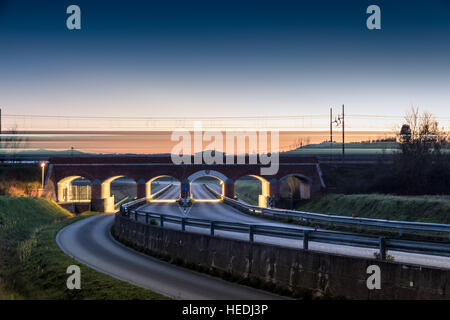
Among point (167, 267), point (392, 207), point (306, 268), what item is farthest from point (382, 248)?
point (392, 207)

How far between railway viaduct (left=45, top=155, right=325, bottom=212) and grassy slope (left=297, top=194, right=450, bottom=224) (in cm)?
1255

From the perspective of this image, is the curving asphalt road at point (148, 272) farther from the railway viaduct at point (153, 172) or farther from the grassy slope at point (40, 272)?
the railway viaduct at point (153, 172)

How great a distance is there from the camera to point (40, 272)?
18.8m

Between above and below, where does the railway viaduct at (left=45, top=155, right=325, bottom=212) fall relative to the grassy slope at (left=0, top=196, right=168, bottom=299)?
above

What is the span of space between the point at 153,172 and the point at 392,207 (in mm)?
35586

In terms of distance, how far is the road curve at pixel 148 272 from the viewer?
14062mm

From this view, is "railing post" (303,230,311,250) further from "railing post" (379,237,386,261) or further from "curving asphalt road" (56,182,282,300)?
"railing post" (379,237,386,261)

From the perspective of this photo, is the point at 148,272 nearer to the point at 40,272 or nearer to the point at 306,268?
the point at 40,272

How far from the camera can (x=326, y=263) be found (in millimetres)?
13109

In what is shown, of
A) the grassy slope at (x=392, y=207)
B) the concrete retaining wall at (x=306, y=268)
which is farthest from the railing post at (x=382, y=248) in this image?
the grassy slope at (x=392, y=207)

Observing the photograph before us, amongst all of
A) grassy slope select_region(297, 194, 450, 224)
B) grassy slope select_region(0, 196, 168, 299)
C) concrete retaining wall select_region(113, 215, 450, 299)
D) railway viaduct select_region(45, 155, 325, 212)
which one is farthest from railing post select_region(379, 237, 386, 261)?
railway viaduct select_region(45, 155, 325, 212)

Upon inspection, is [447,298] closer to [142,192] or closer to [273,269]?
[273,269]

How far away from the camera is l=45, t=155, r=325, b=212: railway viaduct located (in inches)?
2367

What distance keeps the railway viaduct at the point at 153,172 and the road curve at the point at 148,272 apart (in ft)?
110
